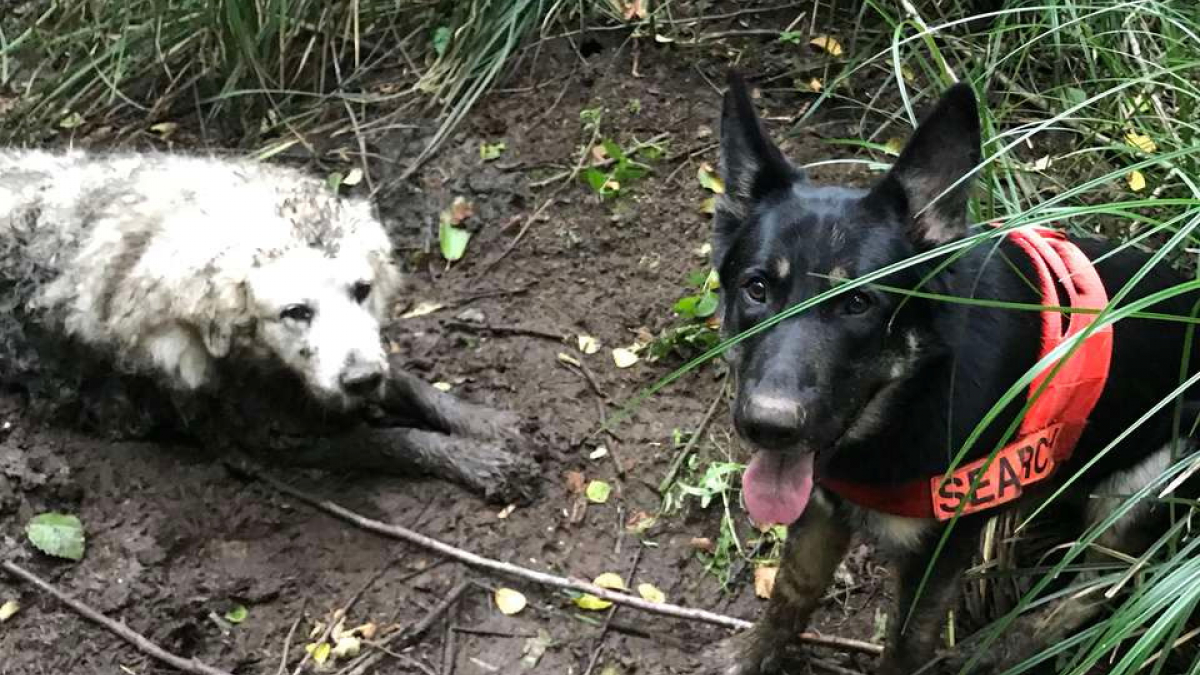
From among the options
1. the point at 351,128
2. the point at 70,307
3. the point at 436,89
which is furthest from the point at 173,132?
the point at 70,307

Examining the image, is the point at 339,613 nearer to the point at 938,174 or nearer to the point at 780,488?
the point at 780,488

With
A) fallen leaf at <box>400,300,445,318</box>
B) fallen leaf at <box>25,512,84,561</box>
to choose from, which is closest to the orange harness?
fallen leaf at <box>400,300,445,318</box>

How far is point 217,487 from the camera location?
3.79 meters

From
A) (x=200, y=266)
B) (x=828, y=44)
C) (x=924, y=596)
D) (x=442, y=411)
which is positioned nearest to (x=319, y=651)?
(x=442, y=411)

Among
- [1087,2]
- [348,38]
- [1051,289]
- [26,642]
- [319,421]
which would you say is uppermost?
[1087,2]

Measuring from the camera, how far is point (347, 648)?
3264 mm

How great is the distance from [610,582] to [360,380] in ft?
3.37

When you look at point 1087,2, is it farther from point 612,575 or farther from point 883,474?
point 612,575

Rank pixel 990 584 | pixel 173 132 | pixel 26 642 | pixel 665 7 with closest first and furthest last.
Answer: pixel 990 584, pixel 26 642, pixel 665 7, pixel 173 132

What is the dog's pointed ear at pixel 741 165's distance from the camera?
7.87 feet

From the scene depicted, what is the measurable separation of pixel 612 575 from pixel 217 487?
4.88 ft

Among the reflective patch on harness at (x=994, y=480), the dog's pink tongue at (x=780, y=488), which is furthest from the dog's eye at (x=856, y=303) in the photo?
the reflective patch on harness at (x=994, y=480)

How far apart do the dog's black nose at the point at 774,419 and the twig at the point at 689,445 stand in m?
1.53

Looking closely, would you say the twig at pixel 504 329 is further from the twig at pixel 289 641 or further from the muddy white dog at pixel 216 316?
the twig at pixel 289 641
